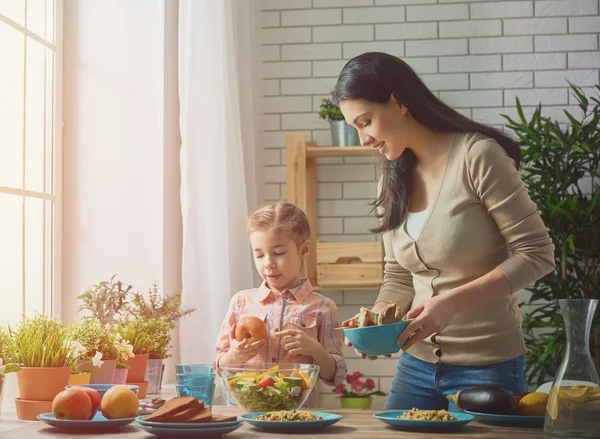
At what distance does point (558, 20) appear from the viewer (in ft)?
15.0

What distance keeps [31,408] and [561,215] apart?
9.82ft

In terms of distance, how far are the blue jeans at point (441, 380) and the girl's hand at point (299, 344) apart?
0.83ft

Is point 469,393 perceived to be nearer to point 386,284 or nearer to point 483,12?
point 386,284

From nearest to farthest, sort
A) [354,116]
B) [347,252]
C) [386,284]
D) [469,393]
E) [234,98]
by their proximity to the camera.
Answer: [469,393] < [354,116] < [386,284] < [234,98] < [347,252]

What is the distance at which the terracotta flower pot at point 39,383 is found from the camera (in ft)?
6.56

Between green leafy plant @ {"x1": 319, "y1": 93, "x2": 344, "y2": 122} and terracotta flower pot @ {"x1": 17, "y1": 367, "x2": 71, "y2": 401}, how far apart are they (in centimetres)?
266

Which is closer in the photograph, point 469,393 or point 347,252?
point 469,393

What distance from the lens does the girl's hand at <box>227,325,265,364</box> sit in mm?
2369

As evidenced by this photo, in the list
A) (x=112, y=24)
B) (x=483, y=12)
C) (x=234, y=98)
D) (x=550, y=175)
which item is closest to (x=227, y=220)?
(x=234, y=98)

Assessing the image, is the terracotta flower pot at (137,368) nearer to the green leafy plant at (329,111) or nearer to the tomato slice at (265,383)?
the tomato slice at (265,383)

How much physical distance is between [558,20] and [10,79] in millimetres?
2957

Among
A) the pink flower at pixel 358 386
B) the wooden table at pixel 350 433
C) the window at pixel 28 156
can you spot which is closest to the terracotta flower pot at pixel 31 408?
the wooden table at pixel 350 433

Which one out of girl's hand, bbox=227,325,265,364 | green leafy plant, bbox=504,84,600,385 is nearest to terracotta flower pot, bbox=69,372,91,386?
girl's hand, bbox=227,325,265,364

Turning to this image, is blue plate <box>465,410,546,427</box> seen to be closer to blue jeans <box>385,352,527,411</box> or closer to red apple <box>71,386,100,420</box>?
blue jeans <box>385,352,527,411</box>
